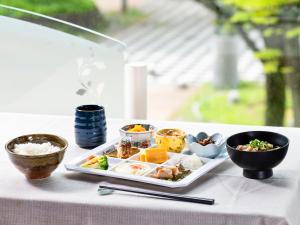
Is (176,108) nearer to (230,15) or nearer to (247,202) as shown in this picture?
(230,15)

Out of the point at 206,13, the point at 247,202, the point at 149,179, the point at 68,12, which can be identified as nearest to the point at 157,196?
the point at 149,179

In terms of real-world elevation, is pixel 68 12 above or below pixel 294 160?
above

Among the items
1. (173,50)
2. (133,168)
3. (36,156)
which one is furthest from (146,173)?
(173,50)

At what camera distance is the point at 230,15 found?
171 inches

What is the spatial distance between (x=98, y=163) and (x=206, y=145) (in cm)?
29

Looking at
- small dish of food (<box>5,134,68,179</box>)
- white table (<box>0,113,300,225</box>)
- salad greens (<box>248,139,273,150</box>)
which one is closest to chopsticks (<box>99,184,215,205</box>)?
white table (<box>0,113,300,225</box>)

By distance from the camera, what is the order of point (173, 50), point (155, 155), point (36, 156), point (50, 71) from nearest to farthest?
point (36, 156) → point (155, 155) → point (50, 71) → point (173, 50)

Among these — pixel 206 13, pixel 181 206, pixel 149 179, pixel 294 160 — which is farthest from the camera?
pixel 206 13

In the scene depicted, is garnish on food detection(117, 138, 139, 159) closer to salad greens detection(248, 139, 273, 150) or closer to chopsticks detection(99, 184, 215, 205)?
chopsticks detection(99, 184, 215, 205)

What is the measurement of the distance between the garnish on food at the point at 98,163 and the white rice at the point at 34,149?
9cm

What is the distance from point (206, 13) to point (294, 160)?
2.98m

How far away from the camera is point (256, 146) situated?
5.29ft

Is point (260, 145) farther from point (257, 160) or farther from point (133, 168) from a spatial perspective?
point (133, 168)

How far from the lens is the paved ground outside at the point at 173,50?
4691mm
